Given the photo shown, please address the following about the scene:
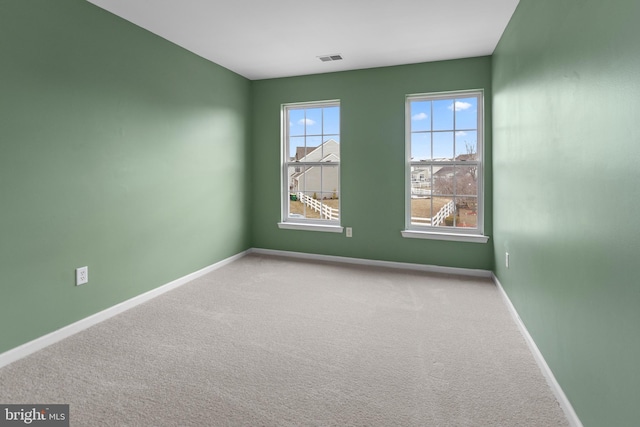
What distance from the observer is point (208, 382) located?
6.11 ft

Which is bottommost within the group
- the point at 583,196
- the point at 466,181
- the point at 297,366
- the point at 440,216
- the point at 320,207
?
the point at 297,366

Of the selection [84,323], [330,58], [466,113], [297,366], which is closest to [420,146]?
[466,113]

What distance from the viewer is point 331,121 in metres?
4.45

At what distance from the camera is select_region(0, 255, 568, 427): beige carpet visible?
5.31ft

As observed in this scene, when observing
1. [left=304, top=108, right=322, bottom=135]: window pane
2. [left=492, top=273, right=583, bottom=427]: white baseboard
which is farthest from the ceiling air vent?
[left=492, top=273, right=583, bottom=427]: white baseboard

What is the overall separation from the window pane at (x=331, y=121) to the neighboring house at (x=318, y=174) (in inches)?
5.1

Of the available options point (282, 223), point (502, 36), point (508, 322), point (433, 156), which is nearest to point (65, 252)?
point (282, 223)

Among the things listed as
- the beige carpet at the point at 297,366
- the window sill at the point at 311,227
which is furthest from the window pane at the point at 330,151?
the beige carpet at the point at 297,366

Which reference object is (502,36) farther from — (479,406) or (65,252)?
(65,252)

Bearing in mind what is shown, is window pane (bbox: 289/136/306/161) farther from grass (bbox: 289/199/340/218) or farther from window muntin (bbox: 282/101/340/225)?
grass (bbox: 289/199/340/218)

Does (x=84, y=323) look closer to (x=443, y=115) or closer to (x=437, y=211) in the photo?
(x=437, y=211)

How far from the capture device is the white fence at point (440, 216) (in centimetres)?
400

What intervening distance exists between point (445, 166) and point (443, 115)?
0.59m

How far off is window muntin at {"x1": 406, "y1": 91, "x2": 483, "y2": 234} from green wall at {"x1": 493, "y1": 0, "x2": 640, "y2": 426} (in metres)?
1.38
